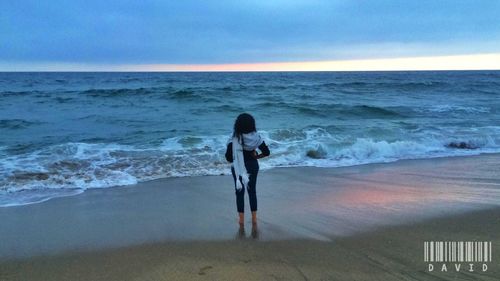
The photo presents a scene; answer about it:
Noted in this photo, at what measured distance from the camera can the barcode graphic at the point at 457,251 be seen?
4383 millimetres

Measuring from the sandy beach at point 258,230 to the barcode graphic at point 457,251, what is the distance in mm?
130

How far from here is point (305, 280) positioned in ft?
12.9

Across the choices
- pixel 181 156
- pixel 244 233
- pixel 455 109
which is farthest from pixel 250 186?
pixel 455 109

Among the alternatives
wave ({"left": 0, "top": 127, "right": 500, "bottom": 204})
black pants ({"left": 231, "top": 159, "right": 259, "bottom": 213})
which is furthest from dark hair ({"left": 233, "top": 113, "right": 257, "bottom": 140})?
wave ({"left": 0, "top": 127, "right": 500, "bottom": 204})

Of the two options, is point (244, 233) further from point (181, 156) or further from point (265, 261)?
point (181, 156)

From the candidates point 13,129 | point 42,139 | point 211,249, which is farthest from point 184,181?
point 13,129

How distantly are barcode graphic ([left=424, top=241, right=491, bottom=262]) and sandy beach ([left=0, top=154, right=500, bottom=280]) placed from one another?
0.43ft

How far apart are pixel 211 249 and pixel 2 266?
7.08 ft

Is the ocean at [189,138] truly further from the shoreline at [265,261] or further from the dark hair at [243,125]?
the dark hair at [243,125]

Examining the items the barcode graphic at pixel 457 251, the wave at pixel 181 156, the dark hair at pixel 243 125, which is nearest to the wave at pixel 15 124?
the wave at pixel 181 156

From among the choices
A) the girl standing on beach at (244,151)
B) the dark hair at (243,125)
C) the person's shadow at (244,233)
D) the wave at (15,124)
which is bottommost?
the person's shadow at (244,233)

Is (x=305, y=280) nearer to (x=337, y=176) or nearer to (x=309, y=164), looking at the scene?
(x=337, y=176)

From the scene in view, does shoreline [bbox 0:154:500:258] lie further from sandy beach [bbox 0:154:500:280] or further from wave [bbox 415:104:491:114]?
wave [bbox 415:104:491:114]

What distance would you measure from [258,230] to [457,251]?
2280 millimetres
